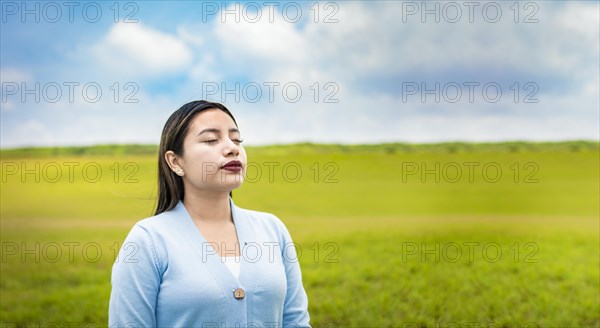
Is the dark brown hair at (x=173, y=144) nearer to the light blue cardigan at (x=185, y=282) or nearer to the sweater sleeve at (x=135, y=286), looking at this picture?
the light blue cardigan at (x=185, y=282)

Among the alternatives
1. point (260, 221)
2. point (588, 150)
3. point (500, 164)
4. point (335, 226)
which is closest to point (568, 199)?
point (588, 150)

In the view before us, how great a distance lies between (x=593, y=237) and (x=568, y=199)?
236 cm

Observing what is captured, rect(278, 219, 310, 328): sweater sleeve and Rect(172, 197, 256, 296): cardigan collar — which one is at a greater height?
Rect(172, 197, 256, 296): cardigan collar

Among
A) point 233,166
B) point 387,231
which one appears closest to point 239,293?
point 233,166

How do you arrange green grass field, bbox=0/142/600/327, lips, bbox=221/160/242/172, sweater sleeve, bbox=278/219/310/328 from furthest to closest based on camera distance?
green grass field, bbox=0/142/600/327, sweater sleeve, bbox=278/219/310/328, lips, bbox=221/160/242/172

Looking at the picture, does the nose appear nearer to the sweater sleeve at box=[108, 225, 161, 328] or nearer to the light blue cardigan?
the light blue cardigan

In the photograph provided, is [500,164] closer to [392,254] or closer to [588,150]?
[588,150]

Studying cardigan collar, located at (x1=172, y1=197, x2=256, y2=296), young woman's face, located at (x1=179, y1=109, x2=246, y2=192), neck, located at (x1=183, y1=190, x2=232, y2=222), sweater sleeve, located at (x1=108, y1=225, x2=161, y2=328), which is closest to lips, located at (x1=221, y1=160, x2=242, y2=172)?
young woman's face, located at (x1=179, y1=109, x2=246, y2=192)

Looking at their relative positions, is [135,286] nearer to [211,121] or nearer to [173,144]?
[173,144]

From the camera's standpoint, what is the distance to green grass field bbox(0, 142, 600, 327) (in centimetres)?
551

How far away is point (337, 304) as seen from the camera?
17.9ft

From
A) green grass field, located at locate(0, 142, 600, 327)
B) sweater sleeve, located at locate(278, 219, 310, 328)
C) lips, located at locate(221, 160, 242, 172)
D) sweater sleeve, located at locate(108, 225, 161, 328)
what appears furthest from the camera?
green grass field, located at locate(0, 142, 600, 327)

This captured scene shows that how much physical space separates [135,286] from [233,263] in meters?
0.36

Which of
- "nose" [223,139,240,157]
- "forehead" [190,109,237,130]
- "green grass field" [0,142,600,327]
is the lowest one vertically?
"green grass field" [0,142,600,327]
